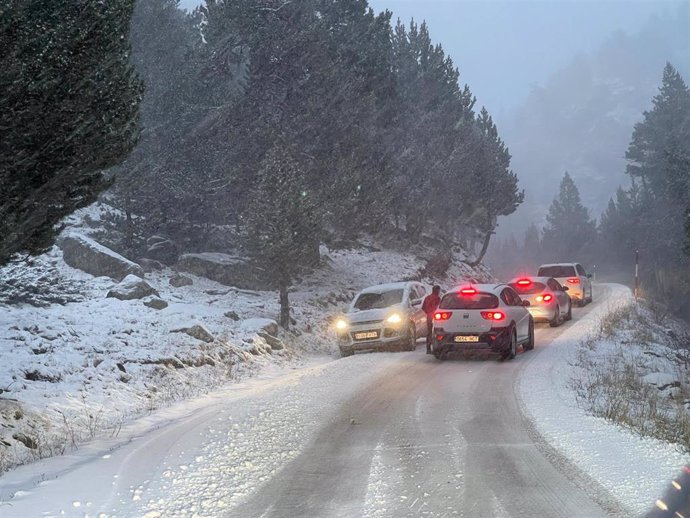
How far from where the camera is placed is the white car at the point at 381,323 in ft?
52.8

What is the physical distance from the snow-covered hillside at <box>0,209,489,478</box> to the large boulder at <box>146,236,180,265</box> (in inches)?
80.6

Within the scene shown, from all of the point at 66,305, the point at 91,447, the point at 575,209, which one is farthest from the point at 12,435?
the point at 575,209

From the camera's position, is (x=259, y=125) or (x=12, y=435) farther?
(x=259, y=125)

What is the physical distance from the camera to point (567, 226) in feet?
368

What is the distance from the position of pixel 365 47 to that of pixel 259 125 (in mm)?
9123

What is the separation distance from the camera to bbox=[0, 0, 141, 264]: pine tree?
6875mm

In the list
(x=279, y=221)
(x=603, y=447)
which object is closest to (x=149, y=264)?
(x=279, y=221)

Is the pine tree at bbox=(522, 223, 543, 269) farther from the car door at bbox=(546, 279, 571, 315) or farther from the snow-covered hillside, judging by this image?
the snow-covered hillside

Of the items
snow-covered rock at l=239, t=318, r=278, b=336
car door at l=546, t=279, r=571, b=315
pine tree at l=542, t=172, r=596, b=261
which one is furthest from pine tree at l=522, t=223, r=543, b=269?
snow-covered rock at l=239, t=318, r=278, b=336

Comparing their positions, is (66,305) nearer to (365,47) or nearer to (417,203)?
(365,47)

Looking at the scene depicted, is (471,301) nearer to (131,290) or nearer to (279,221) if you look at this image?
(279,221)

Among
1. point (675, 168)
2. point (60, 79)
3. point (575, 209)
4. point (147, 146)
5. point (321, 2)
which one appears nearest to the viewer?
point (60, 79)

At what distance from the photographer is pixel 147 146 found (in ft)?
87.0

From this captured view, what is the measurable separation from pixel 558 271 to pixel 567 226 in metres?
90.1
